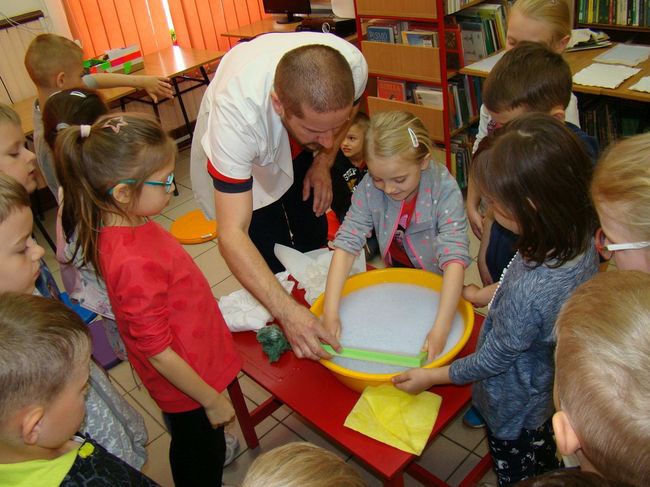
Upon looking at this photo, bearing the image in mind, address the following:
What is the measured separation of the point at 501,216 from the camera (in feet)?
3.81

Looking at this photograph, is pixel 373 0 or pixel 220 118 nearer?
pixel 220 118

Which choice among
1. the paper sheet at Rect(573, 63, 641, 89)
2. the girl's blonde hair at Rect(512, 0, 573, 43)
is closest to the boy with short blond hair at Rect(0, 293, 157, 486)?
the girl's blonde hair at Rect(512, 0, 573, 43)

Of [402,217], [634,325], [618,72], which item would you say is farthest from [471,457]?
[618,72]

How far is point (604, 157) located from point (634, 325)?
477mm

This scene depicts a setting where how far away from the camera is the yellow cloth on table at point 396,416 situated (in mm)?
1188

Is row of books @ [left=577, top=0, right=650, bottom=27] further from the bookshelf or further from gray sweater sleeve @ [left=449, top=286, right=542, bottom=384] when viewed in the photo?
gray sweater sleeve @ [left=449, top=286, right=542, bottom=384]

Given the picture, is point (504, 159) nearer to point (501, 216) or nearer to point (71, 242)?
point (501, 216)

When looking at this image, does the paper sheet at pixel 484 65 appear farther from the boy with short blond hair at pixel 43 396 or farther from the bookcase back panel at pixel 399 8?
the boy with short blond hair at pixel 43 396

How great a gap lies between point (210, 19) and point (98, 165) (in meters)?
3.57

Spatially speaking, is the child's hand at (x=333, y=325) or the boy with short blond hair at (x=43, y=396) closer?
the boy with short blond hair at (x=43, y=396)

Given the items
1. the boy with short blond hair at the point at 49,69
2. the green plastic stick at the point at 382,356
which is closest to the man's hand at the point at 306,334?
the green plastic stick at the point at 382,356

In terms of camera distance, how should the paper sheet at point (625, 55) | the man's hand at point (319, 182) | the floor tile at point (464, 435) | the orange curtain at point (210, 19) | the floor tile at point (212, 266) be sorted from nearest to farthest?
the floor tile at point (464, 435) → the man's hand at point (319, 182) → the paper sheet at point (625, 55) → the floor tile at point (212, 266) → the orange curtain at point (210, 19)

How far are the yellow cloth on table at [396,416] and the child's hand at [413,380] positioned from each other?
5cm

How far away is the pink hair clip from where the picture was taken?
134cm
